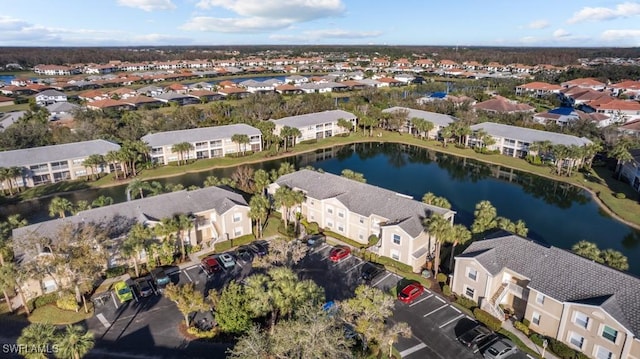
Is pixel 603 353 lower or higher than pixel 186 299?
lower

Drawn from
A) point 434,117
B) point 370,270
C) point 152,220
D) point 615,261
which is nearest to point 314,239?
point 370,270

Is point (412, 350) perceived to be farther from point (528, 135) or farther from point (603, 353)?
point (528, 135)

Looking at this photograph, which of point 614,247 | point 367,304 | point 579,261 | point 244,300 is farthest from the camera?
point 614,247

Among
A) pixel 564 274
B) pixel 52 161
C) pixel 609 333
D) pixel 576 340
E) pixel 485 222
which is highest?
pixel 564 274

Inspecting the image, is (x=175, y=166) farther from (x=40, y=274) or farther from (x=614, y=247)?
(x=614, y=247)

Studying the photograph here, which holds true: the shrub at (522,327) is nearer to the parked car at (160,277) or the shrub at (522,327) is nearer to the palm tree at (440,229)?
the palm tree at (440,229)

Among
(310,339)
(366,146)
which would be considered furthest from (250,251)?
(366,146)

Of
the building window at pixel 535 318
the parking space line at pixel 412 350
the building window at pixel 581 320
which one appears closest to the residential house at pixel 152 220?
the parking space line at pixel 412 350
